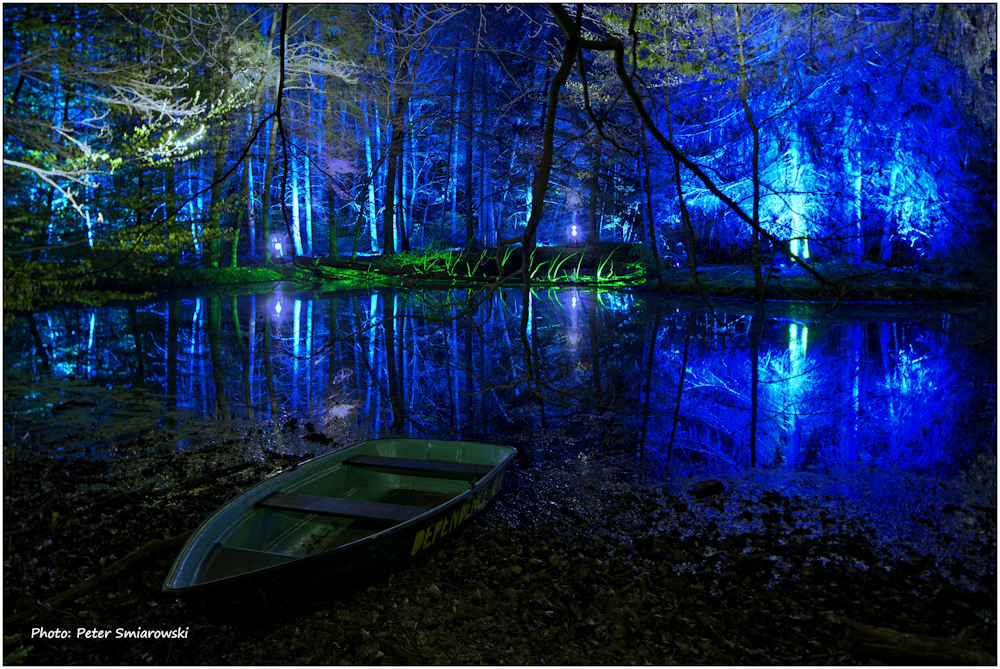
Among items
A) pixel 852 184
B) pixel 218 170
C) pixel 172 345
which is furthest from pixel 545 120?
pixel 852 184

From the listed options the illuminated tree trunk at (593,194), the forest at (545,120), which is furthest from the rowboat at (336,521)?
the illuminated tree trunk at (593,194)

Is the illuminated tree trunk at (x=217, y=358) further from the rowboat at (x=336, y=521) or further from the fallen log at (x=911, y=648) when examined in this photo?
the fallen log at (x=911, y=648)

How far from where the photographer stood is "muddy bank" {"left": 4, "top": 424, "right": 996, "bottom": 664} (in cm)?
285

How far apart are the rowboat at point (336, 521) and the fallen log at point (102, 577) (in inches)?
22.1

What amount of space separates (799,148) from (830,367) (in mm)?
8516

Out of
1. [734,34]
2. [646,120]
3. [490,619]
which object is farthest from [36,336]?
[734,34]

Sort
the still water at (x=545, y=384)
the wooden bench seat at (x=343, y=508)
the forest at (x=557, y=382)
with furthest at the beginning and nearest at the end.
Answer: the still water at (x=545, y=384) → the wooden bench seat at (x=343, y=508) → the forest at (x=557, y=382)

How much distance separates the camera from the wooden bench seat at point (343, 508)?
139 inches

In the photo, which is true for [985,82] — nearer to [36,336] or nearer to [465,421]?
[465,421]

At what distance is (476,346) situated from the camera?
10633 millimetres

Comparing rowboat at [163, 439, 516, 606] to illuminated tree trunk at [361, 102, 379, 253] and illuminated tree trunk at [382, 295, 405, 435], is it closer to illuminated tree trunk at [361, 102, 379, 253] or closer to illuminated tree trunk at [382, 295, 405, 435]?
illuminated tree trunk at [382, 295, 405, 435]

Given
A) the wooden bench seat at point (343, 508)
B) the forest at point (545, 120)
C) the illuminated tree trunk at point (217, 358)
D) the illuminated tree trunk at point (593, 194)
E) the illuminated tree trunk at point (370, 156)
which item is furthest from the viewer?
the illuminated tree trunk at point (370, 156)

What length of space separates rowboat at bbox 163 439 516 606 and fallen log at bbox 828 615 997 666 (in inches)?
86.4

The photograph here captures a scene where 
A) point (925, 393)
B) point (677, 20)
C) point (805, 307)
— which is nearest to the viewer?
point (925, 393)
